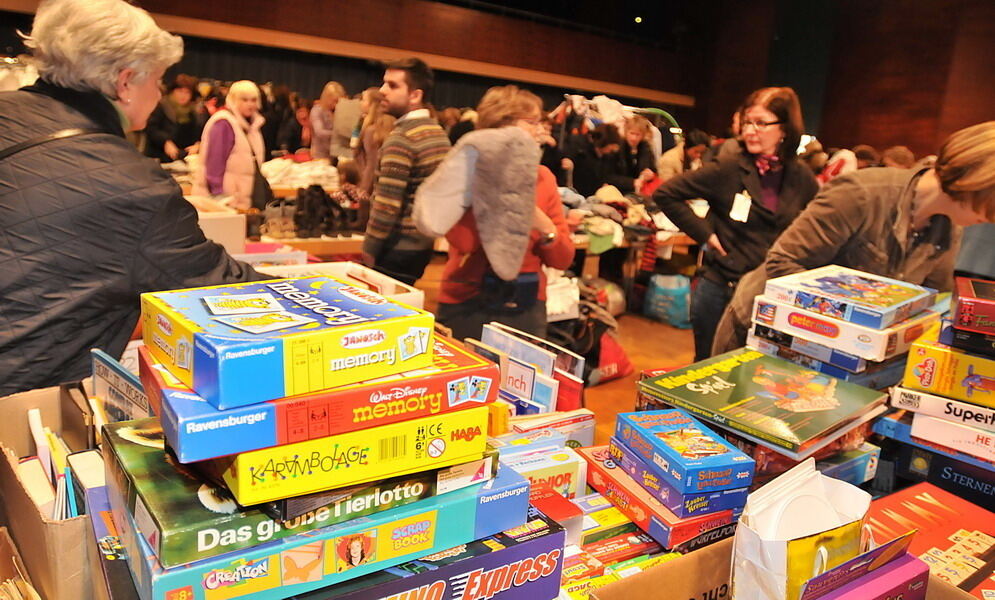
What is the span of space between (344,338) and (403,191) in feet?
7.12

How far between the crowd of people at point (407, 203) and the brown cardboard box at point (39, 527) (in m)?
0.18

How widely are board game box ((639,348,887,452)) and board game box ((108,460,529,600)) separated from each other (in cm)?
65

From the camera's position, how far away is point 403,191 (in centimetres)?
299

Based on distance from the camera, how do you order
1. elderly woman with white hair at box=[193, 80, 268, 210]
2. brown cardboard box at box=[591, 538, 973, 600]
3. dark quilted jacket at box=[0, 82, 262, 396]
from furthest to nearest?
elderly woman with white hair at box=[193, 80, 268, 210] → dark quilted jacket at box=[0, 82, 262, 396] → brown cardboard box at box=[591, 538, 973, 600]

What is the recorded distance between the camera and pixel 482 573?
1010mm

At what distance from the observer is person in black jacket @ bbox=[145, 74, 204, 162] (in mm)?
5926

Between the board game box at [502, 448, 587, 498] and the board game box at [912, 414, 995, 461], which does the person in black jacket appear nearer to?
the board game box at [502, 448, 587, 498]

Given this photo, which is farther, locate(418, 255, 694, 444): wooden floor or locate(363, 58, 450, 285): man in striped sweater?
locate(418, 255, 694, 444): wooden floor

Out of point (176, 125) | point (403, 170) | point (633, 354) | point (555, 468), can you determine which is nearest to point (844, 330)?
point (555, 468)

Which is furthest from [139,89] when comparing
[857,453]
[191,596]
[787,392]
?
[857,453]

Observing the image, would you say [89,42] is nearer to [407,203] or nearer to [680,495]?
[680,495]

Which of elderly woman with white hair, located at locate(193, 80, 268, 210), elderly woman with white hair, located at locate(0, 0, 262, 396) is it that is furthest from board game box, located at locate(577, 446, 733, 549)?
elderly woman with white hair, located at locate(193, 80, 268, 210)

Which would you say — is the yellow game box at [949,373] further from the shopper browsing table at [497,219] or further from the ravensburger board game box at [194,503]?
the shopper browsing table at [497,219]

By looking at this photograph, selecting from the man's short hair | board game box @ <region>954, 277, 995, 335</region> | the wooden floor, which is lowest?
the wooden floor
